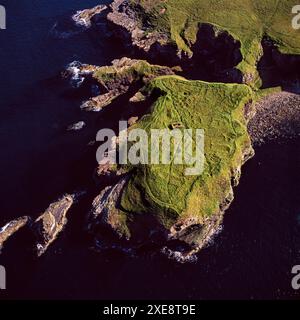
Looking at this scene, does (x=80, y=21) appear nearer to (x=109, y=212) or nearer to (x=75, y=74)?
(x=75, y=74)

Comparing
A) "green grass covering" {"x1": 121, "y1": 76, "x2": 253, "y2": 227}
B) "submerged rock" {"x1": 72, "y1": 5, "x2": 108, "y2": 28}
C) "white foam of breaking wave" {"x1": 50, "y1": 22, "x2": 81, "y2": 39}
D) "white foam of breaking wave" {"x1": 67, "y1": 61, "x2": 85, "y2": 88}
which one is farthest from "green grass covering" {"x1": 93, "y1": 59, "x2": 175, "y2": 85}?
"submerged rock" {"x1": 72, "y1": 5, "x2": 108, "y2": 28}

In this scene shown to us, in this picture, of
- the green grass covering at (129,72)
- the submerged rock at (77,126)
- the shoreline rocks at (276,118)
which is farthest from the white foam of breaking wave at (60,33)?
the shoreline rocks at (276,118)

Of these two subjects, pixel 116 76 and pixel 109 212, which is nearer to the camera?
pixel 109 212

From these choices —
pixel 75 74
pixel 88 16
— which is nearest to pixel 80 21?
pixel 88 16

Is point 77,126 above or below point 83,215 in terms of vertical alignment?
above

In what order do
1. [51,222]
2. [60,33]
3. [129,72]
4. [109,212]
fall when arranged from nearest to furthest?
1. [109,212]
2. [51,222]
3. [129,72]
4. [60,33]

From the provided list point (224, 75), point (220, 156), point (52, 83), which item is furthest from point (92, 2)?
point (220, 156)

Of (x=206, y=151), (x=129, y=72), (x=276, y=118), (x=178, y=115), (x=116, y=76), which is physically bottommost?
(x=206, y=151)

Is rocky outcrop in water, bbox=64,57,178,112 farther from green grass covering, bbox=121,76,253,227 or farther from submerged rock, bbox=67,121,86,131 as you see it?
green grass covering, bbox=121,76,253,227
